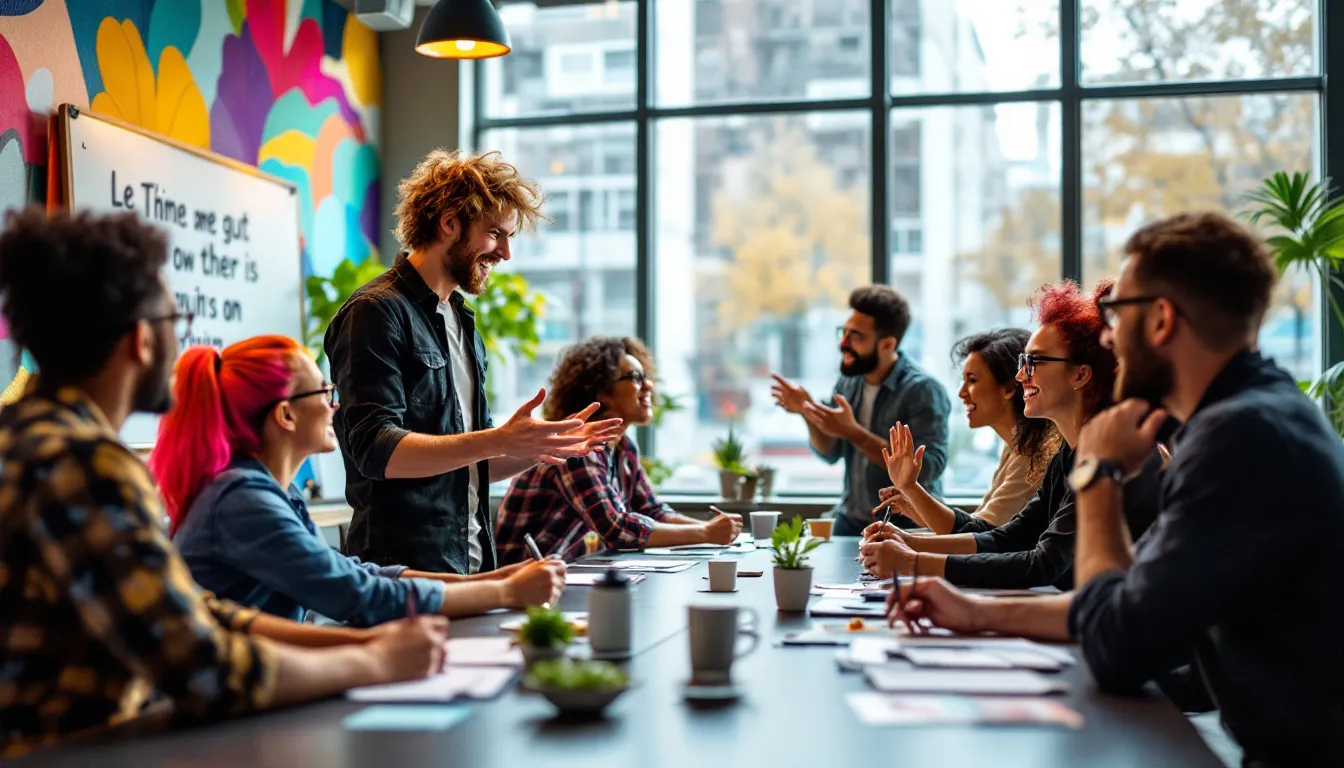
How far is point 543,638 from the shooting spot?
1.74m

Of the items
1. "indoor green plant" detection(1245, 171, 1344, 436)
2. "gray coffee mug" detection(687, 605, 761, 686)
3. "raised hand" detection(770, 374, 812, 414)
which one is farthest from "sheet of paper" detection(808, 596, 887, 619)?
"indoor green plant" detection(1245, 171, 1344, 436)

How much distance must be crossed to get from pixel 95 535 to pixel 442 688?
1.58 ft

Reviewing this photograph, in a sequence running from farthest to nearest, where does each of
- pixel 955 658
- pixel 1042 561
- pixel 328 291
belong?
pixel 328 291 → pixel 1042 561 → pixel 955 658

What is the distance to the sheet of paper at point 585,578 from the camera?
2783 mm

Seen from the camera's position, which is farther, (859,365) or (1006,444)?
(859,365)

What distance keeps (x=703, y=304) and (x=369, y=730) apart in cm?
495

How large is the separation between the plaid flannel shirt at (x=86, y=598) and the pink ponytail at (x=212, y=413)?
491 mm

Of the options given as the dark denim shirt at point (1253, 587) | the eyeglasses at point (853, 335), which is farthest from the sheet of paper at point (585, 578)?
the eyeglasses at point (853, 335)

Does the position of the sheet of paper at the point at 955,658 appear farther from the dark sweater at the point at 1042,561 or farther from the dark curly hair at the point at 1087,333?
the dark curly hair at the point at 1087,333

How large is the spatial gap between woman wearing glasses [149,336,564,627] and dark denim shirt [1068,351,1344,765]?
3.73ft

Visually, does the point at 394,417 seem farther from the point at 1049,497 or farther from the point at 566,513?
the point at 1049,497

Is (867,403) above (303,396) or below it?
below

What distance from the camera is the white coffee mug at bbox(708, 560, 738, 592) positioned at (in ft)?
8.73

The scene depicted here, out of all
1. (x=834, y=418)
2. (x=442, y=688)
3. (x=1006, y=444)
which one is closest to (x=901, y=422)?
(x=834, y=418)
